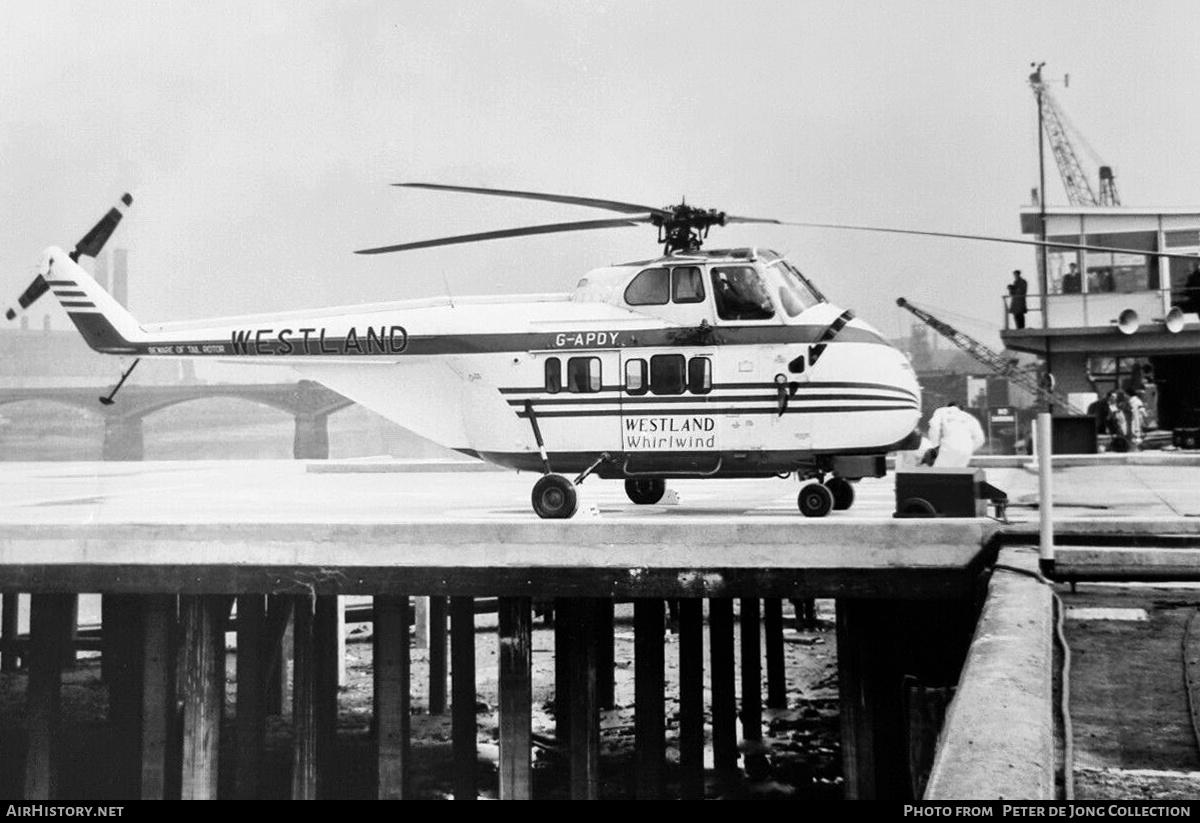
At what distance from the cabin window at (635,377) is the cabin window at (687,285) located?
0.86 m

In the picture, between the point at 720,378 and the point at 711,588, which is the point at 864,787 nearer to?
the point at 711,588

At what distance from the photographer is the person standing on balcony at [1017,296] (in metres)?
26.4

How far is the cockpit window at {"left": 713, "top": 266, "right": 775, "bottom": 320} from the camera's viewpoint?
12.5 metres

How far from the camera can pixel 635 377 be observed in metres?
12.7


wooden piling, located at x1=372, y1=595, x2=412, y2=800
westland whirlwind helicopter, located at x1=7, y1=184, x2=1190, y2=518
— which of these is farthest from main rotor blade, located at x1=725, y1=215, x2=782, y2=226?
wooden piling, located at x1=372, y1=595, x2=412, y2=800

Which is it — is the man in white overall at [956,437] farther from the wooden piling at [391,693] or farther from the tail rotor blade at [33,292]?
the tail rotor blade at [33,292]

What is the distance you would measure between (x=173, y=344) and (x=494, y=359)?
4437 millimetres

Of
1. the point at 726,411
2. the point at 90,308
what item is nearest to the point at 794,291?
the point at 726,411

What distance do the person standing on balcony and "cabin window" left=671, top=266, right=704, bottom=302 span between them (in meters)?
16.3

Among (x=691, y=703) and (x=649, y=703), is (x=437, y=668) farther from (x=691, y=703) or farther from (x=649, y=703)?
(x=691, y=703)

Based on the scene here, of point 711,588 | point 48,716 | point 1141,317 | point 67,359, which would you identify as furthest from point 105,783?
point 67,359

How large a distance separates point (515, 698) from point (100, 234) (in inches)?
367

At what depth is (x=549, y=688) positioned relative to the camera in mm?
24859

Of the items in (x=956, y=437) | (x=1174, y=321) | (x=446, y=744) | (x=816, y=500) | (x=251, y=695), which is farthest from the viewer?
(x=1174, y=321)
